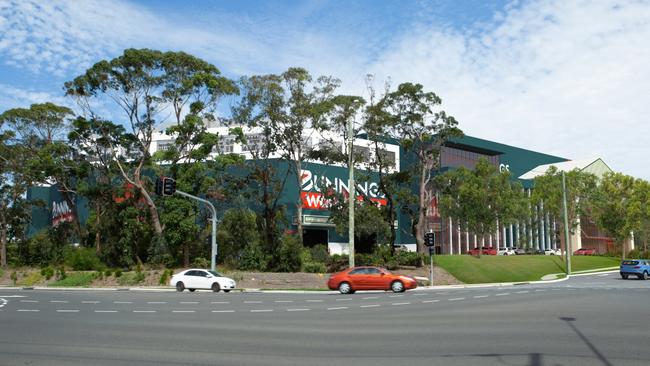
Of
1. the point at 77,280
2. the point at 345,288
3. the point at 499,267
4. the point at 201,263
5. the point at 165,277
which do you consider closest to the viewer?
the point at 345,288

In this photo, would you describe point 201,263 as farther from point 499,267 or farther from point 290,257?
point 499,267

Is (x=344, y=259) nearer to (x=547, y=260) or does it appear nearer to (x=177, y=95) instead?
(x=177, y=95)

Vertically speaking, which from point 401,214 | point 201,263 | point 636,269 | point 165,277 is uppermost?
point 401,214

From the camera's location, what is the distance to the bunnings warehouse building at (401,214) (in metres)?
64.7

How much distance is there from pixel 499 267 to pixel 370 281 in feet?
84.8

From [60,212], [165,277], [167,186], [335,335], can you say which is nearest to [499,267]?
[165,277]

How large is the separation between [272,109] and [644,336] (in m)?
36.5

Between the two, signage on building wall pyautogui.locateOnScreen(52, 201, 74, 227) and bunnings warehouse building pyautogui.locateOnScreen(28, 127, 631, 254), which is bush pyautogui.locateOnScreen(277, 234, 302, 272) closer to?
bunnings warehouse building pyautogui.locateOnScreen(28, 127, 631, 254)

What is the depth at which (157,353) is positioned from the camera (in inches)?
411

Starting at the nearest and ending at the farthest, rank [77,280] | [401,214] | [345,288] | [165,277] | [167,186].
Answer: [345,288] → [167,186] → [165,277] → [77,280] → [401,214]

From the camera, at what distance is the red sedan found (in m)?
29.7

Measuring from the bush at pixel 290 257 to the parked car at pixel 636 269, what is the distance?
2524 cm

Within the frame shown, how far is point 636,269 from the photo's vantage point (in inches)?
1742

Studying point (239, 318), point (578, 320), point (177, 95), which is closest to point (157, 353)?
point (239, 318)
